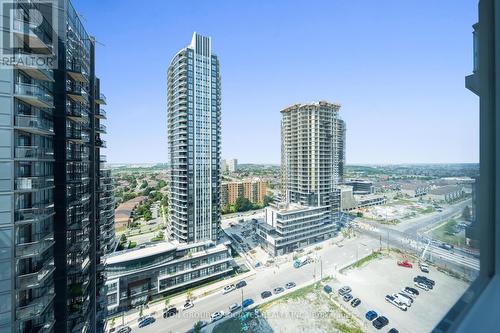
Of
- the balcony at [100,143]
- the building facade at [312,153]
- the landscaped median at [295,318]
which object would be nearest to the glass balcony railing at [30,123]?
the balcony at [100,143]

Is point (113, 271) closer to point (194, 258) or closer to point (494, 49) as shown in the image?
point (194, 258)

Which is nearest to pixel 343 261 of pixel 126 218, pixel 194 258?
pixel 194 258

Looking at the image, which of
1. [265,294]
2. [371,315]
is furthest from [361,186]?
[265,294]

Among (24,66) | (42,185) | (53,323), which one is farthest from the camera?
(53,323)

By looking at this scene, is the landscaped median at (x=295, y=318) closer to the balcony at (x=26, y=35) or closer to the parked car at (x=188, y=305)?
the parked car at (x=188, y=305)

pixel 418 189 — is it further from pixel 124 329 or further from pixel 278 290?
pixel 124 329

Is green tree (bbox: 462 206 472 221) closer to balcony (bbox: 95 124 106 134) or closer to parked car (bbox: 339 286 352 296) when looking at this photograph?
balcony (bbox: 95 124 106 134)
